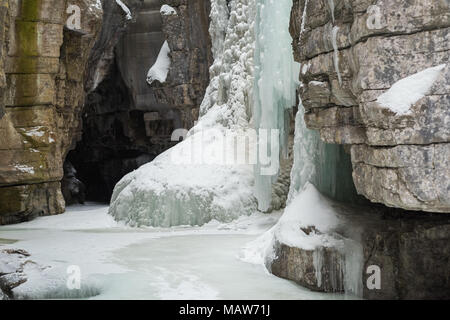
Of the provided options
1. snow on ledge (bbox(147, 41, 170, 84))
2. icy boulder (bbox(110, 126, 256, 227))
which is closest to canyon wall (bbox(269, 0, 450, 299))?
icy boulder (bbox(110, 126, 256, 227))

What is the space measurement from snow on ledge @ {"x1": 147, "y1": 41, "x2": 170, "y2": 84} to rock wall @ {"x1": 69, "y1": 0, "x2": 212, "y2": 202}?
0.83 feet

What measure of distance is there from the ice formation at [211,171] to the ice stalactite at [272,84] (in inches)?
35.7

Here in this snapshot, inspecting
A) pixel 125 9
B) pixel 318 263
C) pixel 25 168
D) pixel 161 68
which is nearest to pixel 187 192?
pixel 25 168

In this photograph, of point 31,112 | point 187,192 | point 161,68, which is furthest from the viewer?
point 161,68

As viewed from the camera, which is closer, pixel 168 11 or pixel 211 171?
pixel 211 171

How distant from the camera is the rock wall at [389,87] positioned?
4816 mm

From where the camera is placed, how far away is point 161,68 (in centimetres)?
2195

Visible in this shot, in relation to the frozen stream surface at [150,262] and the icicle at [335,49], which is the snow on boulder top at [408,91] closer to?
the icicle at [335,49]

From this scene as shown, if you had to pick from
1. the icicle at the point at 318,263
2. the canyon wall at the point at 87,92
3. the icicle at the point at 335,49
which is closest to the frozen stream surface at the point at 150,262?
the icicle at the point at 318,263

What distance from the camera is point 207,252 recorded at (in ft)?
27.7

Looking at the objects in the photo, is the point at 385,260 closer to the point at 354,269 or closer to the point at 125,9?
the point at 354,269

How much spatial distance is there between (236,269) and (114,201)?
6312 millimetres

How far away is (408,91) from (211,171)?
7386mm
